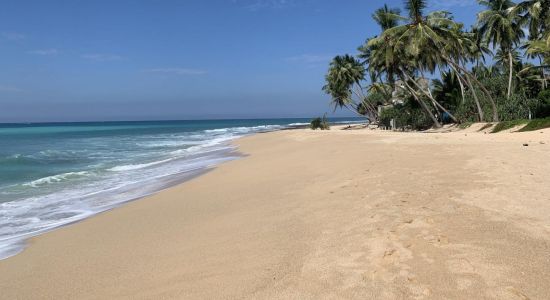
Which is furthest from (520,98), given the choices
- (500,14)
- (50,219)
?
(50,219)

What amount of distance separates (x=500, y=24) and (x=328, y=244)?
30.3 meters

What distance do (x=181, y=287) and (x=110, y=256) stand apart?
2042 mm

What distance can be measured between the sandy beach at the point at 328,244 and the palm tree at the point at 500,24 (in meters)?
24.0

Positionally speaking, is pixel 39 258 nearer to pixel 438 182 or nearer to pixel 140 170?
pixel 438 182

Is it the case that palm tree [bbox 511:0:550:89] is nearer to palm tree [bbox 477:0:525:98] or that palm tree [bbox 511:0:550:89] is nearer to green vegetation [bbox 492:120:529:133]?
palm tree [bbox 477:0:525:98]

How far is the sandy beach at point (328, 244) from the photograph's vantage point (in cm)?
366

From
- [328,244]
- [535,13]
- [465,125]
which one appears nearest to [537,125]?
[465,125]

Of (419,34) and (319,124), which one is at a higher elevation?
(419,34)

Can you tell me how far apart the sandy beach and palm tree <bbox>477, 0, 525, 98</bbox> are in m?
24.0

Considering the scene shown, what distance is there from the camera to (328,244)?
15.6ft

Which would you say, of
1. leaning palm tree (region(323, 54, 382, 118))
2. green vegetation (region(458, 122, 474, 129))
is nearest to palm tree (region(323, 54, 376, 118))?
leaning palm tree (region(323, 54, 382, 118))

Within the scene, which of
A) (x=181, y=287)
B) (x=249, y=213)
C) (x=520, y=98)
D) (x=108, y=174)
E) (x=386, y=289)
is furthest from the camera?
(x=520, y=98)

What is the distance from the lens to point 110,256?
18.3 ft

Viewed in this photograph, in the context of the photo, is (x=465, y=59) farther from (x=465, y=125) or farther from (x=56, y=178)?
(x=56, y=178)
